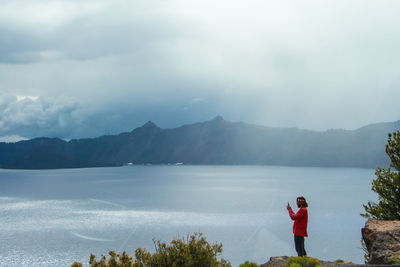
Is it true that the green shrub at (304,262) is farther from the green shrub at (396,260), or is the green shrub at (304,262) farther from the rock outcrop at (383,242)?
the green shrub at (396,260)

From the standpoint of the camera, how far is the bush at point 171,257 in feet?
35.6

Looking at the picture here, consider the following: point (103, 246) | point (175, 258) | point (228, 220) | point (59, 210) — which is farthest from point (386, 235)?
point (59, 210)

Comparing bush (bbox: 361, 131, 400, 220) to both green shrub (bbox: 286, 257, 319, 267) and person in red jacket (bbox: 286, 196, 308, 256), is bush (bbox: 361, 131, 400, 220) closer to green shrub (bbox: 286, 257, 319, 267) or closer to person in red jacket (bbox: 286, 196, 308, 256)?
person in red jacket (bbox: 286, 196, 308, 256)

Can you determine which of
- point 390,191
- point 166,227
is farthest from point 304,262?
point 166,227

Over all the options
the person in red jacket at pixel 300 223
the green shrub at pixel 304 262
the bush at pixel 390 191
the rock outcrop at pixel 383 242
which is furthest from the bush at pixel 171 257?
the bush at pixel 390 191

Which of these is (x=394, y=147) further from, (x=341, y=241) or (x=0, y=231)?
(x=0, y=231)

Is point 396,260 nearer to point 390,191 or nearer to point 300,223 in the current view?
point 300,223

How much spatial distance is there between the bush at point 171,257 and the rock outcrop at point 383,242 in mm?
4740

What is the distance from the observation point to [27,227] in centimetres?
8181

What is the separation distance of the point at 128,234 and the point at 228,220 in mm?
27059

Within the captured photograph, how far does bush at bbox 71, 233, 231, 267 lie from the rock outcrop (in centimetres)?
474

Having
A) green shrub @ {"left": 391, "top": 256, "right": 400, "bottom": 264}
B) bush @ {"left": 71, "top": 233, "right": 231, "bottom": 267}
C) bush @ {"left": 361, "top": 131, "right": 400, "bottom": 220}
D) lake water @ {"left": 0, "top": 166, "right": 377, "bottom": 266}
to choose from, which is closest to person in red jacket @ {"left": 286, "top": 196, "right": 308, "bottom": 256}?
bush @ {"left": 71, "top": 233, "right": 231, "bottom": 267}

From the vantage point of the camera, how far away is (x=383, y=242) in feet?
37.7

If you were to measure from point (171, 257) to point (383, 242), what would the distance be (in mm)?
6567
